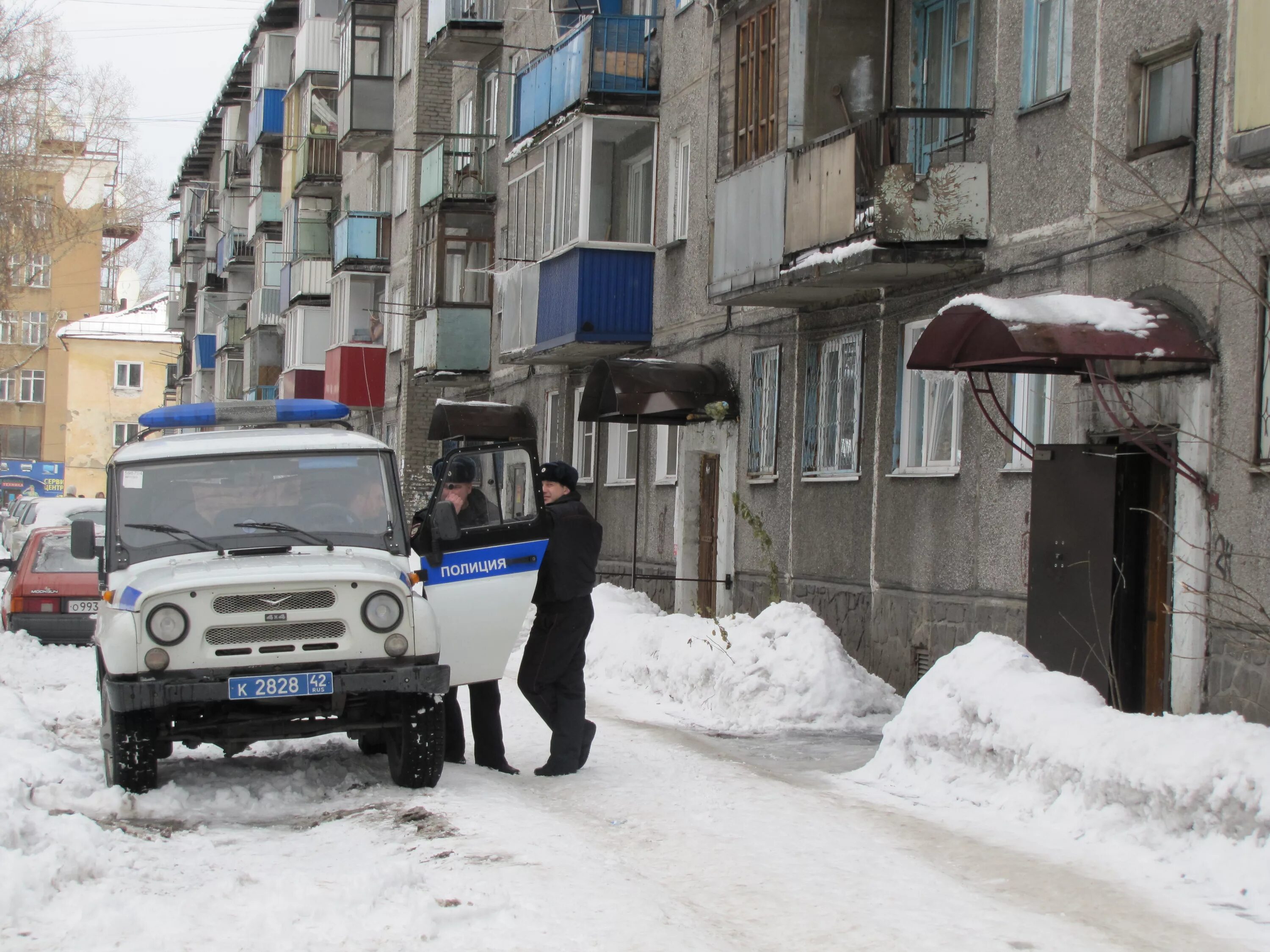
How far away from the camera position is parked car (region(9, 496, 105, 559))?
939 inches

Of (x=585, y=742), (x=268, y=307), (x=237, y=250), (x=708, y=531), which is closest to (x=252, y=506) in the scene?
(x=585, y=742)

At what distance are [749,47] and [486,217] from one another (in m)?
14.0

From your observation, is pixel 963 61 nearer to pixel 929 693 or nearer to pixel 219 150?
pixel 929 693

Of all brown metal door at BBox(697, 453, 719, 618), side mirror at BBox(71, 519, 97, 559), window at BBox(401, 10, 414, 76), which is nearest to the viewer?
side mirror at BBox(71, 519, 97, 559)

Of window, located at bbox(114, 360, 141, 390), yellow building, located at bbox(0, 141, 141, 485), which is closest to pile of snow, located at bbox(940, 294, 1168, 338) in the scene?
yellow building, located at bbox(0, 141, 141, 485)

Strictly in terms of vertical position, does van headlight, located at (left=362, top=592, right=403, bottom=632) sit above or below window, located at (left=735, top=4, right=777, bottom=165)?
below

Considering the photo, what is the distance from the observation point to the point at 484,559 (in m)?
10.2

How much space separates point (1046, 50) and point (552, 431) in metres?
14.5

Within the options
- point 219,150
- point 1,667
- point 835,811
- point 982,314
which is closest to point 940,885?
point 835,811

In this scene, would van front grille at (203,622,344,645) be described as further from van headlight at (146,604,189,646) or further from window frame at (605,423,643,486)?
window frame at (605,423,643,486)

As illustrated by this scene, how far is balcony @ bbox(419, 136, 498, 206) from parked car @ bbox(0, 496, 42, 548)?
15.7 m

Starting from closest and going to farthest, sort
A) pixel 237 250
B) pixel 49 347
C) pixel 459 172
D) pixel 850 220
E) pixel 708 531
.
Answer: pixel 850 220
pixel 708 531
pixel 459 172
pixel 237 250
pixel 49 347

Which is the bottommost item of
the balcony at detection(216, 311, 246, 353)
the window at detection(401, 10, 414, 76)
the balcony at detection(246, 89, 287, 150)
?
the balcony at detection(216, 311, 246, 353)

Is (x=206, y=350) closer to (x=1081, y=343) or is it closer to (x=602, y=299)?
(x=602, y=299)
